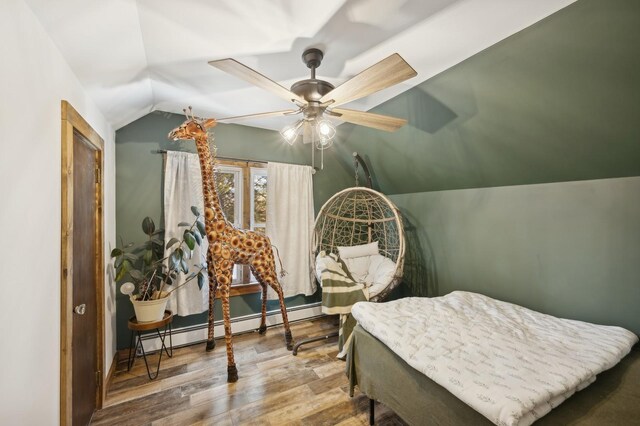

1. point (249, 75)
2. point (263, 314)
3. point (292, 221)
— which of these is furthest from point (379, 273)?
point (249, 75)

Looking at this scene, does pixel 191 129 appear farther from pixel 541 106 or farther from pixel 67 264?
pixel 541 106

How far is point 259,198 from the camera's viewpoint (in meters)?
3.49

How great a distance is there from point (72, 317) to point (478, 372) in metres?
2.10

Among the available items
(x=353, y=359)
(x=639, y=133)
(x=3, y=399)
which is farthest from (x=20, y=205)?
(x=639, y=133)

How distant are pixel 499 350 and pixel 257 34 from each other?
229cm

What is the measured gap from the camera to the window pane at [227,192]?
130 inches

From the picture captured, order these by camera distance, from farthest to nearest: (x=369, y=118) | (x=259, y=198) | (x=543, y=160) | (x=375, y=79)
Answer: (x=259, y=198) < (x=543, y=160) < (x=369, y=118) < (x=375, y=79)

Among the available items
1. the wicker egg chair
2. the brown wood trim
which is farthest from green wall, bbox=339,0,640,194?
the brown wood trim

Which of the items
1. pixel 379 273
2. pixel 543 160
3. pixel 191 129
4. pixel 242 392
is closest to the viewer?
pixel 543 160

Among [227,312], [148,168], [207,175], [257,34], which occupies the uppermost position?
[257,34]

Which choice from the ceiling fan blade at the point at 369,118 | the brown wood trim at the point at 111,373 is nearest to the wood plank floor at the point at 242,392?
the brown wood trim at the point at 111,373

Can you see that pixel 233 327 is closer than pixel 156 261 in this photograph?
No

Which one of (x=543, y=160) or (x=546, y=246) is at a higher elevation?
(x=543, y=160)

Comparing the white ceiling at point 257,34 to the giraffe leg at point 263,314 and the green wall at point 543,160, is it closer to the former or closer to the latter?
the green wall at point 543,160
